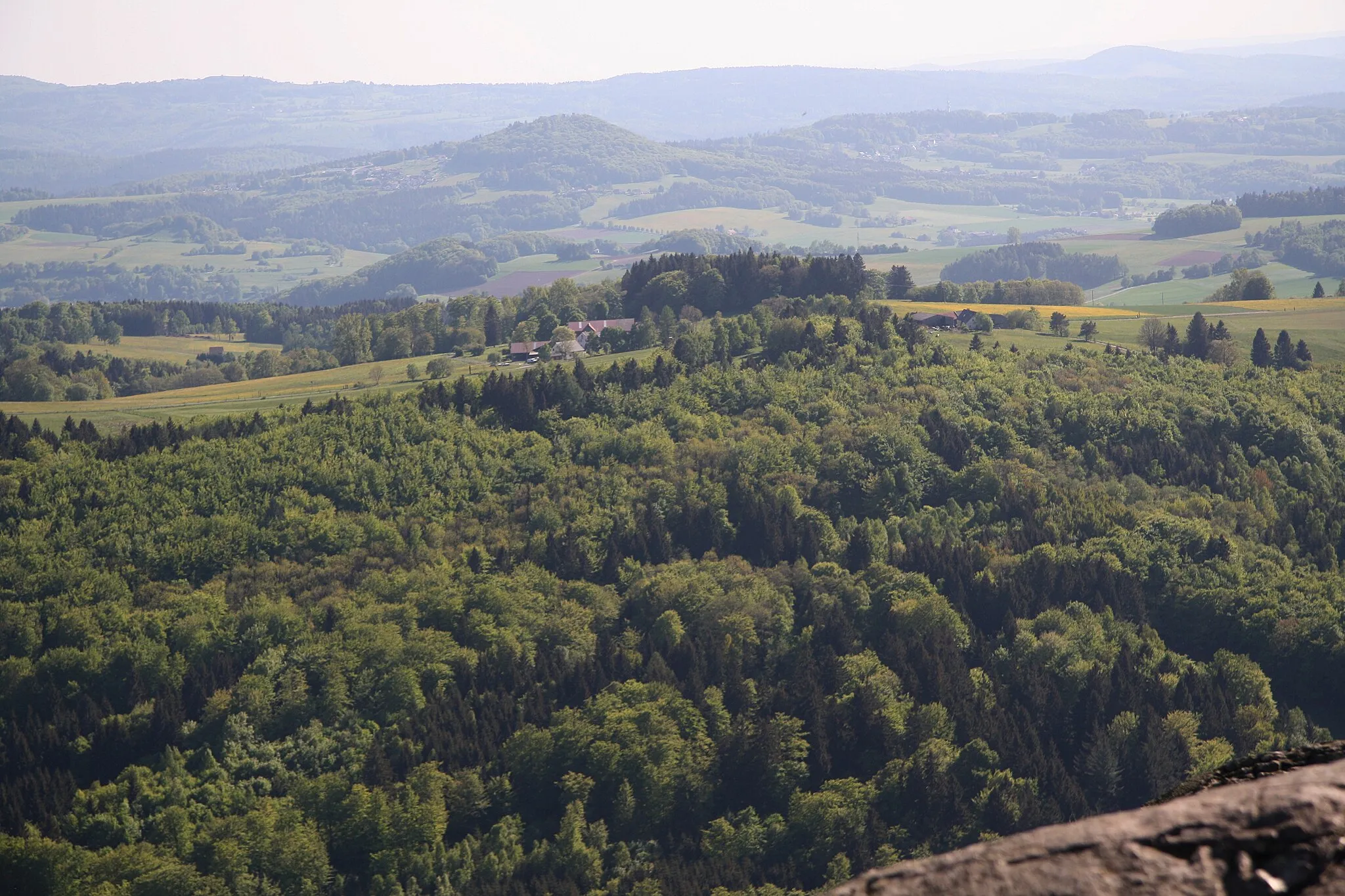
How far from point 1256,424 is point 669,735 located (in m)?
92.5

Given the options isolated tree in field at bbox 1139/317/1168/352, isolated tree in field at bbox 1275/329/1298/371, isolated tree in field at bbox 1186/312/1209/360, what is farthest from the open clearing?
isolated tree in field at bbox 1275/329/1298/371

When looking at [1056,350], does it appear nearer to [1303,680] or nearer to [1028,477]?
[1028,477]

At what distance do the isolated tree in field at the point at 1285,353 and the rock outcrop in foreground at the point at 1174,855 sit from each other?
192205 millimetres

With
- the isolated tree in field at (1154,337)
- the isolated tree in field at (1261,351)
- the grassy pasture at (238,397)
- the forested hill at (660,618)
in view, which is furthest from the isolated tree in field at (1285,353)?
the grassy pasture at (238,397)

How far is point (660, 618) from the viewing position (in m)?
130

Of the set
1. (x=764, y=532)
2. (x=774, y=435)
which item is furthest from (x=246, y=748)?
(x=774, y=435)

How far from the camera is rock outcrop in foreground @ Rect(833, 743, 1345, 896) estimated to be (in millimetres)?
8297

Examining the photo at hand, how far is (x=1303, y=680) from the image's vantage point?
116188mm

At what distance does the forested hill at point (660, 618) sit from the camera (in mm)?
100125

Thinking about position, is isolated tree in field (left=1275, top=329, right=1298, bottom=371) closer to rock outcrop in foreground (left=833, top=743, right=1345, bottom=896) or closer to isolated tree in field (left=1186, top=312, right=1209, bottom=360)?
isolated tree in field (left=1186, top=312, right=1209, bottom=360)

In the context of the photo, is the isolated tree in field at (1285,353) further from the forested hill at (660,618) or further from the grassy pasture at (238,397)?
the grassy pasture at (238,397)

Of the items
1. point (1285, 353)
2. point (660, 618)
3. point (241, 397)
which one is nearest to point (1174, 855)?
point (660, 618)

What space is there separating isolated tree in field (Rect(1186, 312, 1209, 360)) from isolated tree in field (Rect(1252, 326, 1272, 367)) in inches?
249

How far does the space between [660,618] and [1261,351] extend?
106m
